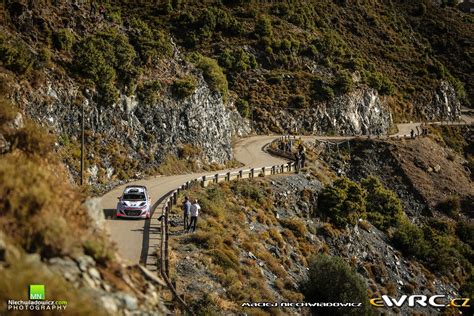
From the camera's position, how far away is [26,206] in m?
10.2

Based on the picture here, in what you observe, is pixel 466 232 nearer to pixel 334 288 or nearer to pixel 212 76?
pixel 212 76

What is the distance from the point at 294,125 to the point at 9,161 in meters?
60.4

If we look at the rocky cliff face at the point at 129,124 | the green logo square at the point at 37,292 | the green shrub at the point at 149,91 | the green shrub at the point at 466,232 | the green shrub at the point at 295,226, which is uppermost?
the green shrub at the point at 149,91

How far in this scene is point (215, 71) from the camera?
54.3 m

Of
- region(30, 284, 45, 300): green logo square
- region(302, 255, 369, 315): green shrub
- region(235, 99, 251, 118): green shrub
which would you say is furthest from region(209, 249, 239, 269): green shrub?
region(235, 99, 251, 118): green shrub

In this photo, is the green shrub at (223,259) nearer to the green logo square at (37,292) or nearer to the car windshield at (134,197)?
the car windshield at (134,197)

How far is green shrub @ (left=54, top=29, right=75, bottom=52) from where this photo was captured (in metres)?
35.7

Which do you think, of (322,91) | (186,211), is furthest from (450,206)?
(186,211)

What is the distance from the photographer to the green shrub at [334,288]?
2425 centimetres

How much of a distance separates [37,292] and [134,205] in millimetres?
15290

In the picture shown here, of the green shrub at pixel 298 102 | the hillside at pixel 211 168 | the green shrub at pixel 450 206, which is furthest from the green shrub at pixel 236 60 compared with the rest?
the green shrub at pixel 450 206

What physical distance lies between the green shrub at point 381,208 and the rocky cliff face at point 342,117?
834 inches

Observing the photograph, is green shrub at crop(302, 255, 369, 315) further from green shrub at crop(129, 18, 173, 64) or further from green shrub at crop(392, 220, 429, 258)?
green shrub at crop(129, 18, 173, 64)

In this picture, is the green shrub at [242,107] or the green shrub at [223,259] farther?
the green shrub at [242,107]
